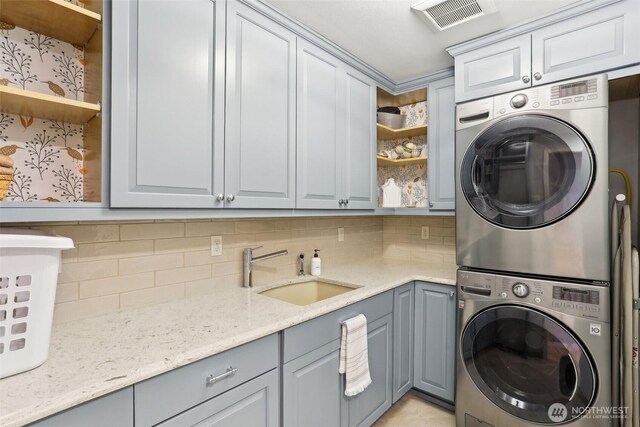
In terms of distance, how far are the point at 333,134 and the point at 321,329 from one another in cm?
120

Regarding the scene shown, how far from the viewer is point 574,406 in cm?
161

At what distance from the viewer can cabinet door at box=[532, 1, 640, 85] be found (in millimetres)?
1604

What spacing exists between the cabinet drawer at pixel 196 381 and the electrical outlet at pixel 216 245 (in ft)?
2.28

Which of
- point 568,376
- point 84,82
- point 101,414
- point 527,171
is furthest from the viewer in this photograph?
point 527,171

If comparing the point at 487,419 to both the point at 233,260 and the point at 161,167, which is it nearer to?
the point at 233,260

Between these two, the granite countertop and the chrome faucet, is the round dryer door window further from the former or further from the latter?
the chrome faucet

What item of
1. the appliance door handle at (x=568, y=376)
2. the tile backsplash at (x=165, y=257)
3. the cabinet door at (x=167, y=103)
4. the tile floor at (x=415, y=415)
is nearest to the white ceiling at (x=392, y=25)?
the cabinet door at (x=167, y=103)

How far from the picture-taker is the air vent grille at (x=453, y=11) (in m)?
1.65

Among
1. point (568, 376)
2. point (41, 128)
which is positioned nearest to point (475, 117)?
point (568, 376)

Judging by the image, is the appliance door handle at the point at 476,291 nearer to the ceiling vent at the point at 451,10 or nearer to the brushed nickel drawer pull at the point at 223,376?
the brushed nickel drawer pull at the point at 223,376

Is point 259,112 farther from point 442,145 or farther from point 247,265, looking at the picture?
point 442,145

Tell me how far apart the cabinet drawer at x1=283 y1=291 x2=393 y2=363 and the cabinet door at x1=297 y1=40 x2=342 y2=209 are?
24.8 inches

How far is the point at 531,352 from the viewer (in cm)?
173

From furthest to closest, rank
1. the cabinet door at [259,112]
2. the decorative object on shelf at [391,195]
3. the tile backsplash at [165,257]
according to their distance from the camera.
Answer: the decorative object on shelf at [391,195] → the cabinet door at [259,112] → the tile backsplash at [165,257]
